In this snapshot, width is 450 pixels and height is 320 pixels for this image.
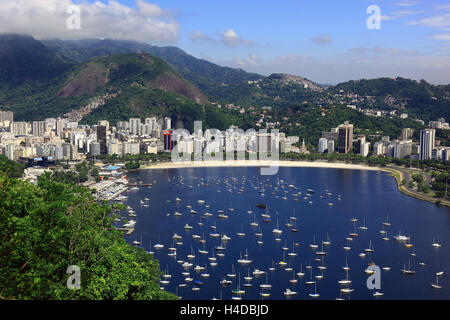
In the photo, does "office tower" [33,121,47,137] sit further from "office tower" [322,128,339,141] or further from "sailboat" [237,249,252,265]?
"sailboat" [237,249,252,265]

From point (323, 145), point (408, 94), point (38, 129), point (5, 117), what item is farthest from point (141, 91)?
point (408, 94)

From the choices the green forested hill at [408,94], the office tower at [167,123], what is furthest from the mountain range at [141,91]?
the office tower at [167,123]

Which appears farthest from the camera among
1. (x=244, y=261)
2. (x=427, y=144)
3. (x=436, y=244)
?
(x=427, y=144)

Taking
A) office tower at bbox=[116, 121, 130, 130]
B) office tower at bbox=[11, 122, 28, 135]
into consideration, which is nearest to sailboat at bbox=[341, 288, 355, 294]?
office tower at bbox=[116, 121, 130, 130]

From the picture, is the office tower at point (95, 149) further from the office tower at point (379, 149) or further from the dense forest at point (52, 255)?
the dense forest at point (52, 255)

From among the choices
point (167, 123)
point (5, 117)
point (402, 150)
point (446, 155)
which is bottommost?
point (446, 155)

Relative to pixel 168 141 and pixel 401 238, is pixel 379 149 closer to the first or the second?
pixel 168 141
